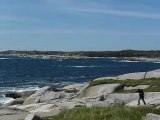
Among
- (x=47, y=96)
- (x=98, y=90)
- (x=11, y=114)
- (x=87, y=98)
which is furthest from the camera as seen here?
(x=47, y=96)

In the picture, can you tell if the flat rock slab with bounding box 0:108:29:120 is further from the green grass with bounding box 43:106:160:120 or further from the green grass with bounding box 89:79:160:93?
the green grass with bounding box 89:79:160:93

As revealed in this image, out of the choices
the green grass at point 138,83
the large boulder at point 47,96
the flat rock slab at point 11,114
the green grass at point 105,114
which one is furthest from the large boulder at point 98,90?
the green grass at point 105,114

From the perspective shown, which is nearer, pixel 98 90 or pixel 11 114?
pixel 11 114

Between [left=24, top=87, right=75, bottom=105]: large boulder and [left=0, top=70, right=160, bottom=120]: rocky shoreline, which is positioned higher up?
[left=0, top=70, right=160, bottom=120]: rocky shoreline

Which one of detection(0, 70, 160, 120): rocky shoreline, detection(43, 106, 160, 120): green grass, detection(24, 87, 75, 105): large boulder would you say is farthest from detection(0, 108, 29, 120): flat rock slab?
detection(24, 87, 75, 105): large boulder

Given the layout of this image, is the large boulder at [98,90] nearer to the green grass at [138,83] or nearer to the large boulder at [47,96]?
the green grass at [138,83]

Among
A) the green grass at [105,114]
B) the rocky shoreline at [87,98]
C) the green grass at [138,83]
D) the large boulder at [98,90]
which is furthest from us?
the large boulder at [98,90]

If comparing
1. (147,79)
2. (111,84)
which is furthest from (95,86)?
(147,79)

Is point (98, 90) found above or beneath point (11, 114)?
beneath

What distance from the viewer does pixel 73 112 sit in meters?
19.8

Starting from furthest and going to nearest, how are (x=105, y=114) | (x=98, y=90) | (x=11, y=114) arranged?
1. (x=98, y=90)
2. (x=11, y=114)
3. (x=105, y=114)

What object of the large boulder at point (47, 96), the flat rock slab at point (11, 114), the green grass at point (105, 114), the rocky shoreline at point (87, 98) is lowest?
the large boulder at point (47, 96)

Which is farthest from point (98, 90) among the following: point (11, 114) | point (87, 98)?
point (11, 114)

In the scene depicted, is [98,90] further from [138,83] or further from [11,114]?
[11,114]
